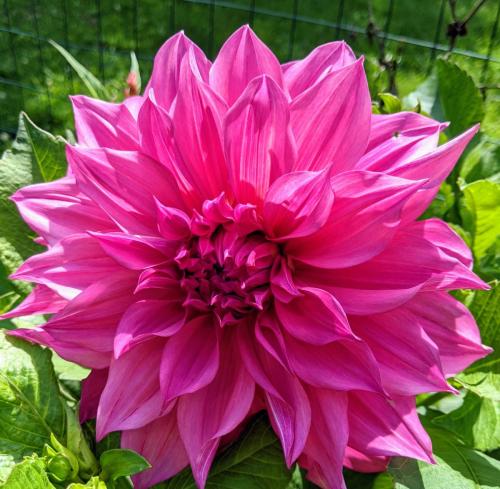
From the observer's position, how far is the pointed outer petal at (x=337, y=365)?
0.61m

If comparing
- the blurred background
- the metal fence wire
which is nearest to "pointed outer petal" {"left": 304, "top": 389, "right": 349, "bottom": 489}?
the blurred background

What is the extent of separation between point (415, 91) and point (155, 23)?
2.99 meters

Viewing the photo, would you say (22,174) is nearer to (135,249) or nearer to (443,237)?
(135,249)

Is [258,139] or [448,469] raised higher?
[258,139]

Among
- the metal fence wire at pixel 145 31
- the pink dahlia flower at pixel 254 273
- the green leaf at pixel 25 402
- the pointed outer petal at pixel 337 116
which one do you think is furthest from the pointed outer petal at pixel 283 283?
the metal fence wire at pixel 145 31

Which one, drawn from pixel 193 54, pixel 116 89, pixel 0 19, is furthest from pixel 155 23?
pixel 193 54

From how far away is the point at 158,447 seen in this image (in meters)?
0.66

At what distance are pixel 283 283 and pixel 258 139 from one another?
131mm

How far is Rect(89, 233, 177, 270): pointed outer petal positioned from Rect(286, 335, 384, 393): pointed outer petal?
5.6 inches

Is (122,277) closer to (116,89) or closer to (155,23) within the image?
(116,89)

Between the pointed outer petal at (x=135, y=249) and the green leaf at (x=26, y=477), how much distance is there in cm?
18

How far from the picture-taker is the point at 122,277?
2.23ft

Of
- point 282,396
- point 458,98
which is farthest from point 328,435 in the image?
point 458,98

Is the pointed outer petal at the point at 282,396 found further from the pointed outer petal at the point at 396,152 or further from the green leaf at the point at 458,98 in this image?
the green leaf at the point at 458,98
